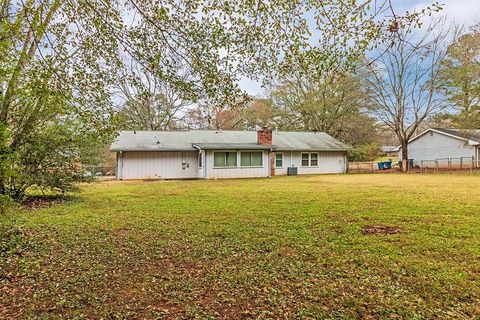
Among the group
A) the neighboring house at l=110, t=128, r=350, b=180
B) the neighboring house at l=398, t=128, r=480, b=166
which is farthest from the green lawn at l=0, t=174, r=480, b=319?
→ the neighboring house at l=398, t=128, r=480, b=166

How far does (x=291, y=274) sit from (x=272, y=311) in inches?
34.2

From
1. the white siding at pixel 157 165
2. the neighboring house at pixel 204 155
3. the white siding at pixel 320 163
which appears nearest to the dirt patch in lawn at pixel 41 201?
Answer: the neighboring house at pixel 204 155

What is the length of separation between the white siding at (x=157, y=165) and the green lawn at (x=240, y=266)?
40.7ft

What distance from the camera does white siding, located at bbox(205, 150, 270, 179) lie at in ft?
63.6

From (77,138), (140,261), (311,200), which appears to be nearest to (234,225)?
(140,261)

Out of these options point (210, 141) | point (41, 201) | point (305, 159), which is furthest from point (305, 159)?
point (41, 201)

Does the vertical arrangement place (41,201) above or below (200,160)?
below

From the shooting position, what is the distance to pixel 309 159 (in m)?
23.7

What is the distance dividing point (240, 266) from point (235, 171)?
1611cm

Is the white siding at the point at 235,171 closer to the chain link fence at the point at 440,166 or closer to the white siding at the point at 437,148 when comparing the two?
the chain link fence at the point at 440,166

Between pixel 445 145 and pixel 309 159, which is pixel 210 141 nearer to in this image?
pixel 309 159

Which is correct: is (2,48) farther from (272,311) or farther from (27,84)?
(272,311)

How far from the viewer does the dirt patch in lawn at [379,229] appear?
5.41 metres

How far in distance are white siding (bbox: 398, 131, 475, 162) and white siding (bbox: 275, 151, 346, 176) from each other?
10.6 meters
